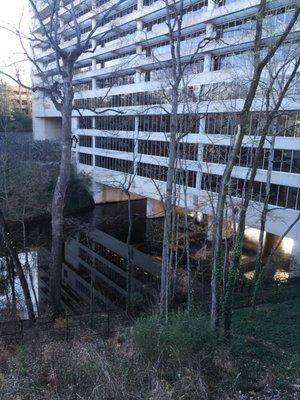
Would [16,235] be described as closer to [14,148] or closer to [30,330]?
[14,148]

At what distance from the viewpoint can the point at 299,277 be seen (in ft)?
68.5

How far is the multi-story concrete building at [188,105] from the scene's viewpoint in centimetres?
2030

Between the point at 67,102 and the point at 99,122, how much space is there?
29440 millimetres

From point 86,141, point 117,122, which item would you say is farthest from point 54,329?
point 86,141

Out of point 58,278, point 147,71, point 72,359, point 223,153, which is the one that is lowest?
point 58,278

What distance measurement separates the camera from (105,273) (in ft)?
79.0

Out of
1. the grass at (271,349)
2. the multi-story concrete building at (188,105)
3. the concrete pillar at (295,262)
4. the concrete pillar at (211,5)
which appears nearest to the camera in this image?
the grass at (271,349)

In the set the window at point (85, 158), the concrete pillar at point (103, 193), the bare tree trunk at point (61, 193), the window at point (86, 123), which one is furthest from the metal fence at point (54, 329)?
the window at point (86, 123)

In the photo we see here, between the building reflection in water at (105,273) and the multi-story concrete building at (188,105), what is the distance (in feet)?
15.9

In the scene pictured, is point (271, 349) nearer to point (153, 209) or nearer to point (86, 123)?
point (153, 209)

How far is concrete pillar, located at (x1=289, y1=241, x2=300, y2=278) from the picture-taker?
21.4 meters

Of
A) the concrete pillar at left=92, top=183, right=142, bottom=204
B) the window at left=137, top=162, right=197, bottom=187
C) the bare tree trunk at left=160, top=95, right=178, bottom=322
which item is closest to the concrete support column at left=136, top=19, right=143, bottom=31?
the window at left=137, top=162, right=197, bottom=187

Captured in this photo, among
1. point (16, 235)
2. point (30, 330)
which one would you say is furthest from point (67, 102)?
point (16, 235)

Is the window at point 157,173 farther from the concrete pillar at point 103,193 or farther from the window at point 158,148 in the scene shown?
the concrete pillar at point 103,193
